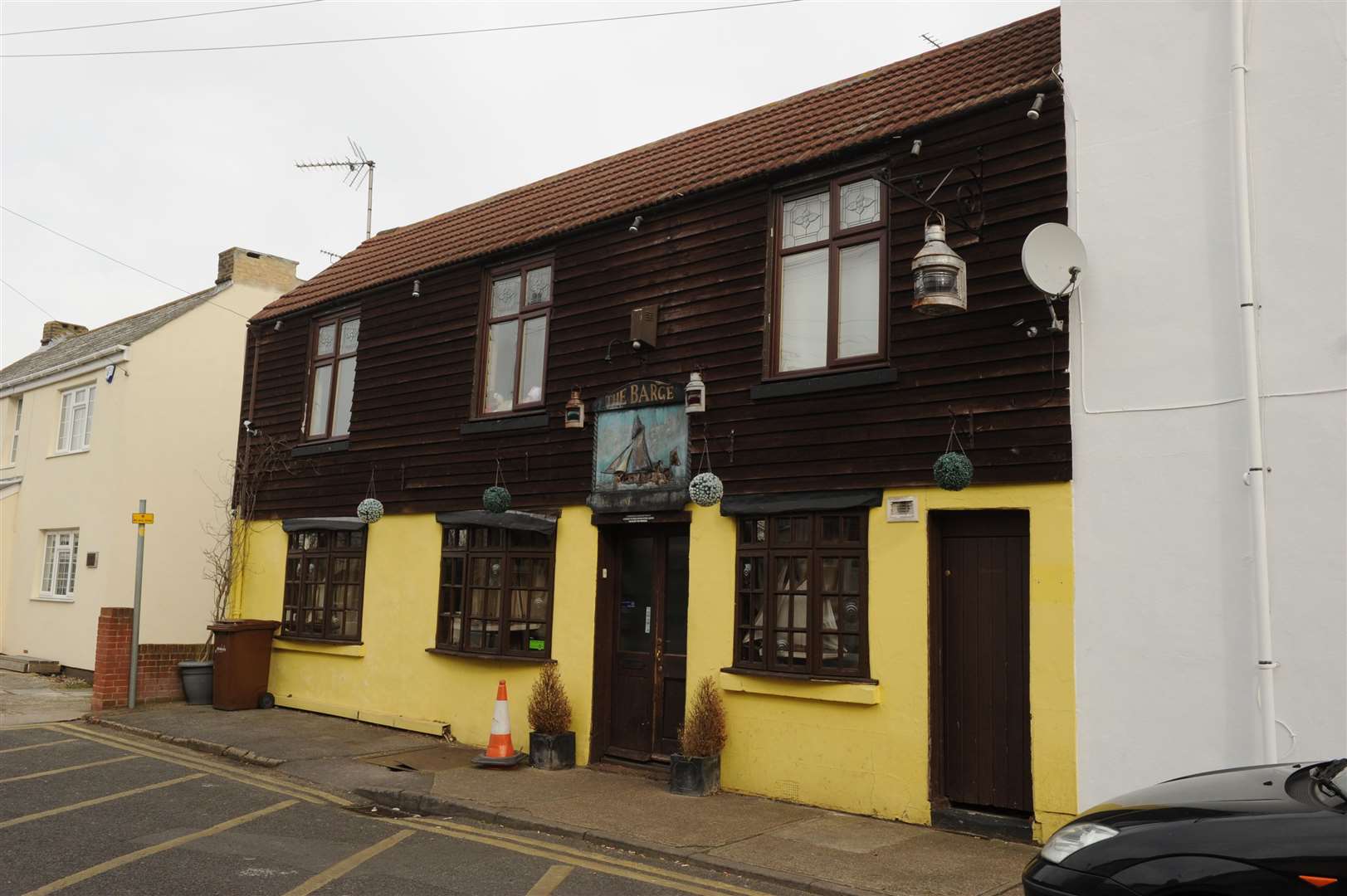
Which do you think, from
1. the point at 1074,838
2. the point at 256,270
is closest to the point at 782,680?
the point at 1074,838

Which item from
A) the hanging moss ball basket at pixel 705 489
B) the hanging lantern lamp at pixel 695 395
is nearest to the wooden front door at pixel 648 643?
the hanging moss ball basket at pixel 705 489

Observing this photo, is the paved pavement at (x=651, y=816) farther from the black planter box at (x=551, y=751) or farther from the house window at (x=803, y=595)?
the house window at (x=803, y=595)

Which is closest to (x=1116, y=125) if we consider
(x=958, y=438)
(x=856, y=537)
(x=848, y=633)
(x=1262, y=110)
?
(x=1262, y=110)

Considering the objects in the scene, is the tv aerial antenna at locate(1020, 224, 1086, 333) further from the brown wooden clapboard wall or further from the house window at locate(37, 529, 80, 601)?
the house window at locate(37, 529, 80, 601)

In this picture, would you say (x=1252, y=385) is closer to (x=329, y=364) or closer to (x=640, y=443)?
(x=640, y=443)

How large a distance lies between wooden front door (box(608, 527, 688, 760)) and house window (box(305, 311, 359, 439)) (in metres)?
5.48

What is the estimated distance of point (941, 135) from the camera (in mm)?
8547

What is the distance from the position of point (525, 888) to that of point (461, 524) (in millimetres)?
6216

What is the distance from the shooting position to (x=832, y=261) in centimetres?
917

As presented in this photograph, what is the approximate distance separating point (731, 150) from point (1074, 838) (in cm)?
813

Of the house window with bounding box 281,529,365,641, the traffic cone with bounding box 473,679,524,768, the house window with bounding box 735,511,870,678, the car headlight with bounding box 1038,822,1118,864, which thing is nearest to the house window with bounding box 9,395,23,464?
the house window with bounding box 281,529,365,641

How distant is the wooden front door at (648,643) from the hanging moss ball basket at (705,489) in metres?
0.86

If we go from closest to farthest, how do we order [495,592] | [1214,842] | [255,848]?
1. [1214,842]
2. [255,848]
3. [495,592]

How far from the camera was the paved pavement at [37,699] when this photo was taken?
13016 mm
